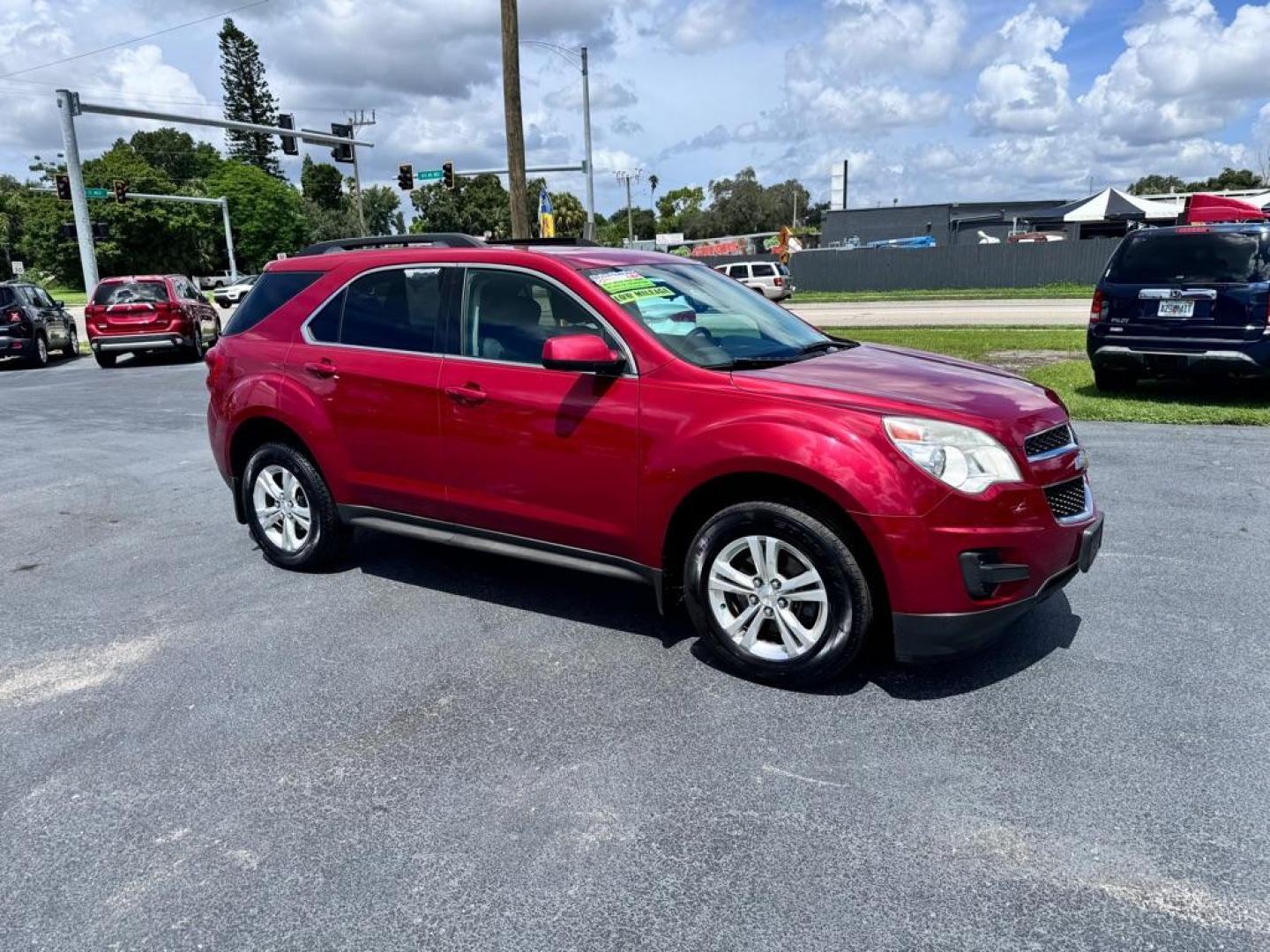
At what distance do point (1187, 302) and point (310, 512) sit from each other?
8.40 meters

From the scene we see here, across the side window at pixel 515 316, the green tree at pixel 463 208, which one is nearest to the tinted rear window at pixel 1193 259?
the side window at pixel 515 316

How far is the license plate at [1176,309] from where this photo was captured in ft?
30.1

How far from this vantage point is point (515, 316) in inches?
179

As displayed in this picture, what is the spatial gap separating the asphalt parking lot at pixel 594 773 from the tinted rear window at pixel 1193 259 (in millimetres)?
4918

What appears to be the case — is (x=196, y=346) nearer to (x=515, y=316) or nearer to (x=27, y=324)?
(x=27, y=324)

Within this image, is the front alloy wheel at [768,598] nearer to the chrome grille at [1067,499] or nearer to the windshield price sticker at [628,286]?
the chrome grille at [1067,499]

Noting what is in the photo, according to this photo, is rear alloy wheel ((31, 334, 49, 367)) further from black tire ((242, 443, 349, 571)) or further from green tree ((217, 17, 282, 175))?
green tree ((217, 17, 282, 175))

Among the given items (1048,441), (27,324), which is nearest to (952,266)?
(27,324)

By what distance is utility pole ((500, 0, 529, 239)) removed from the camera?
1745 centimetres

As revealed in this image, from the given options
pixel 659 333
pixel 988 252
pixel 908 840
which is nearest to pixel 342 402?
pixel 659 333

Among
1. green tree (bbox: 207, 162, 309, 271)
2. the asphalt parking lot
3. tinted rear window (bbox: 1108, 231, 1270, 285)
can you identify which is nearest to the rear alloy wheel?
the asphalt parking lot

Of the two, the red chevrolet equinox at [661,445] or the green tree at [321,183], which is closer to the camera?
the red chevrolet equinox at [661,445]

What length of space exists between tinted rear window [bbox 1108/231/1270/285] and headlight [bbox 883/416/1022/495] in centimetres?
713

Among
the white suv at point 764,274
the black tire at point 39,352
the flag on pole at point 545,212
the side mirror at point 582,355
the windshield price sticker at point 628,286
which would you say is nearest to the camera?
the side mirror at point 582,355
